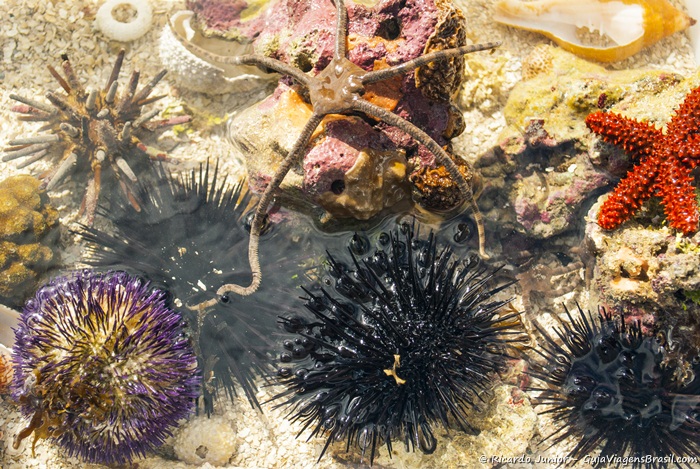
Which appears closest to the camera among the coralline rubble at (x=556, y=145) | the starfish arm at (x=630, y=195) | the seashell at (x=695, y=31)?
the starfish arm at (x=630, y=195)

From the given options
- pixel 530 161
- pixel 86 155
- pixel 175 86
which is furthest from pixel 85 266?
pixel 530 161

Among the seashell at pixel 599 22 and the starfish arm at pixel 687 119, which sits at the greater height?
the seashell at pixel 599 22

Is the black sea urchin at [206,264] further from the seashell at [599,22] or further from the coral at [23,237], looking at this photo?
the seashell at [599,22]

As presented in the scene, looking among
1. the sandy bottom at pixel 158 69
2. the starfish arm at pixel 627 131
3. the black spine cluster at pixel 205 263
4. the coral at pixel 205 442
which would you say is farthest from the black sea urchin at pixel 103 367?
the starfish arm at pixel 627 131

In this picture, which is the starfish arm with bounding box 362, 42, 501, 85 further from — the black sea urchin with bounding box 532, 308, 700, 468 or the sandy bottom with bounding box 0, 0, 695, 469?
the black sea urchin with bounding box 532, 308, 700, 468

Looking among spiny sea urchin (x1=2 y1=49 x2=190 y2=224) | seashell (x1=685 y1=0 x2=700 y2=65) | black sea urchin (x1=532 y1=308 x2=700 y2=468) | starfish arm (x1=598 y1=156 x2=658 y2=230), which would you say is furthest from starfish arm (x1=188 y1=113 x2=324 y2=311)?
seashell (x1=685 y1=0 x2=700 y2=65)

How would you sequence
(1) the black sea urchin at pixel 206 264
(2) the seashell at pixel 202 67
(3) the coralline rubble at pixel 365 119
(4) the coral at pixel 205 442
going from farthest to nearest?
(2) the seashell at pixel 202 67 < (4) the coral at pixel 205 442 < (1) the black sea urchin at pixel 206 264 < (3) the coralline rubble at pixel 365 119
